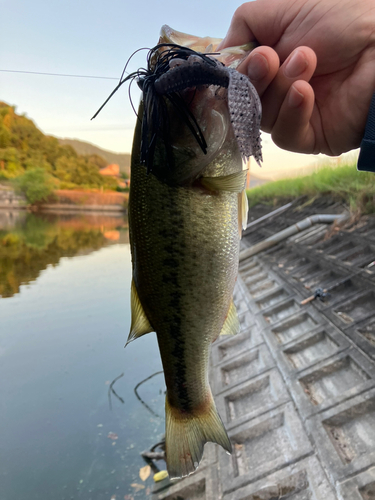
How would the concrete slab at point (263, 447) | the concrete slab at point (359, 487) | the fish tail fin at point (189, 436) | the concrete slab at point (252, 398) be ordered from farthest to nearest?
the concrete slab at point (252, 398) < the concrete slab at point (263, 447) < the concrete slab at point (359, 487) < the fish tail fin at point (189, 436)

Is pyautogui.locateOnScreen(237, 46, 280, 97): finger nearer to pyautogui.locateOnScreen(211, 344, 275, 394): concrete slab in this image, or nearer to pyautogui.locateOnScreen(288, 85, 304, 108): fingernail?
pyautogui.locateOnScreen(288, 85, 304, 108): fingernail

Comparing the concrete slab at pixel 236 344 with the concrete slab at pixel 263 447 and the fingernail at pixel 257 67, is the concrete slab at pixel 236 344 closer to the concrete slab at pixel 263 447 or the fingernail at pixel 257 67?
the concrete slab at pixel 263 447

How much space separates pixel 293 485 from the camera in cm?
308

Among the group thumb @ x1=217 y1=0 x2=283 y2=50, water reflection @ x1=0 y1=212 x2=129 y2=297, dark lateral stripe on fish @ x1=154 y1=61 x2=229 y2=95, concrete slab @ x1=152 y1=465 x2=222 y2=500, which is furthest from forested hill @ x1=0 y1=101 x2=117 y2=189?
dark lateral stripe on fish @ x1=154 y1=61 x2=229 y2=95

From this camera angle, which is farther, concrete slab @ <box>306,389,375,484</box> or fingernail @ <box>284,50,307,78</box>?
concrete slab @ <box>306,389,375,484</box>

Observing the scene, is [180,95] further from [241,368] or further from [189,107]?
[241,368]

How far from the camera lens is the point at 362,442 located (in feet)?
10.1

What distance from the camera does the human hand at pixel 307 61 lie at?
1521 millimetres

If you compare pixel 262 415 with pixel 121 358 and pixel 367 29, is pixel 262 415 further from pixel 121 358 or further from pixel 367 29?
pixel 121 358

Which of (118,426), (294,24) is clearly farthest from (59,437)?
(294,24)

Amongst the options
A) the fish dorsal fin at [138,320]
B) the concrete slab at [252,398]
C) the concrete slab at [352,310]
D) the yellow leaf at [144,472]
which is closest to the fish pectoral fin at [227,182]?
the fish dorsal fin at [138,320]

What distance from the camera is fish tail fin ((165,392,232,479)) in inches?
72.5

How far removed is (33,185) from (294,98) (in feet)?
242

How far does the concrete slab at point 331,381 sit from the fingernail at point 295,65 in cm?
317
